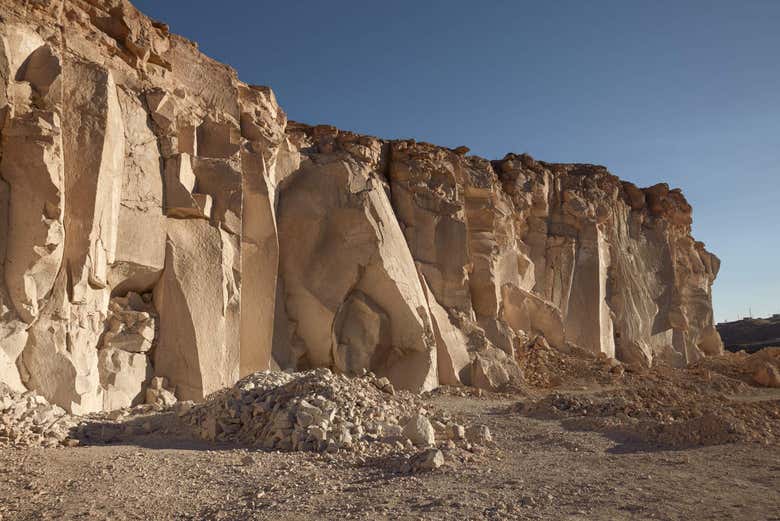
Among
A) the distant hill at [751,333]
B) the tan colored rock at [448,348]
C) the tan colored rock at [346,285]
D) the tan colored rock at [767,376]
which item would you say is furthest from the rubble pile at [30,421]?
the distant hill at [751,333]

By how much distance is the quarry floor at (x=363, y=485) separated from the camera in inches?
186

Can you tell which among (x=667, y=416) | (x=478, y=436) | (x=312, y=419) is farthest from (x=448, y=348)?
(x=312, y=419)

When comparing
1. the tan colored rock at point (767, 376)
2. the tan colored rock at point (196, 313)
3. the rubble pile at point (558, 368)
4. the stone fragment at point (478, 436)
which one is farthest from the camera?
the tan colored rock at point (767, 376)

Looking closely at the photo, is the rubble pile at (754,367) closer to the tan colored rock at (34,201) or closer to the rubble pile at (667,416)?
the rubble pile at (667,416)

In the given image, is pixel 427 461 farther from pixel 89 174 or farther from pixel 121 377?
pixel 89 174

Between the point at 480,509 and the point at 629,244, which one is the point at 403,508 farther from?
the point at 629,244

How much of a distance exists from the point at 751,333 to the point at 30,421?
44.4 m

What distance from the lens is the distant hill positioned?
37934 mm

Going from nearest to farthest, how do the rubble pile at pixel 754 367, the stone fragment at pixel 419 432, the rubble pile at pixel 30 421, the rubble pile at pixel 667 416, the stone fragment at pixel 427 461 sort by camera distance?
the stone fragment at pixel 427 461 → the rubble pile at pixel 30 421 → the stone fragment at pixel 419 432 → the rubble pile at pixel 667 416 → the rubble pile at pixel 754 367

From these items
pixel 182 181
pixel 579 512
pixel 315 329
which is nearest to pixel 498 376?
pixel 315 329

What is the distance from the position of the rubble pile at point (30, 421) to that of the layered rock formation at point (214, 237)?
55 centimetres

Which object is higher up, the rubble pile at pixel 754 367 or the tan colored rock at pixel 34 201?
the tan colored rock at pixel 34 201

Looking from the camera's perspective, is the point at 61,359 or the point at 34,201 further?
the point at 34,201

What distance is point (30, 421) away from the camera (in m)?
6.73
